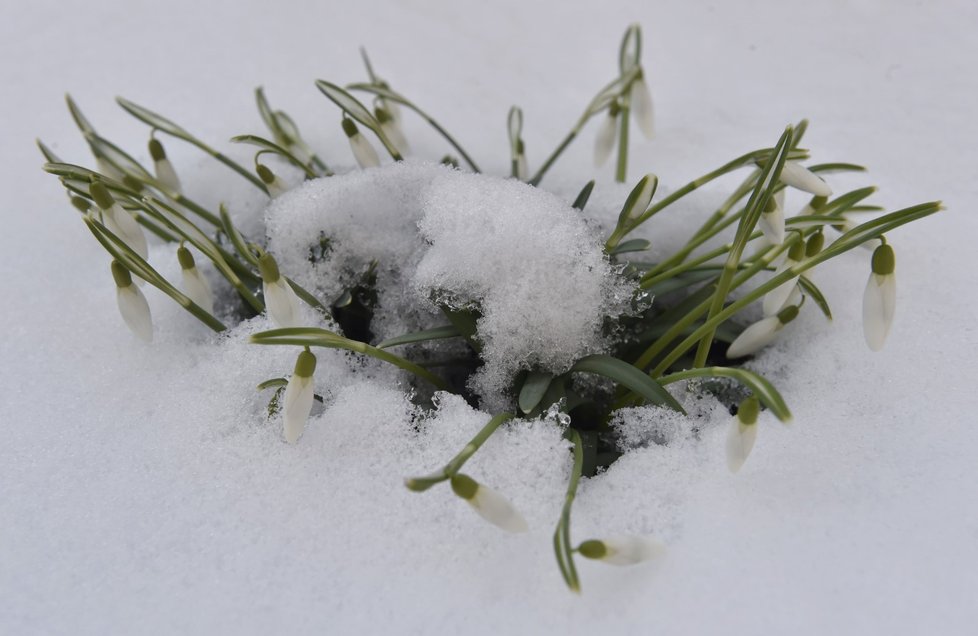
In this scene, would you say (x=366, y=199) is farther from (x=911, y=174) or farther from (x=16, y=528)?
(x=911, y=174)

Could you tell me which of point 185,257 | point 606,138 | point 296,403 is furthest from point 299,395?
point 606,138

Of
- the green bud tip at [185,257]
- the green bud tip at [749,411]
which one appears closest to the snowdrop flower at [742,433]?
the green bud tip at [749,411]

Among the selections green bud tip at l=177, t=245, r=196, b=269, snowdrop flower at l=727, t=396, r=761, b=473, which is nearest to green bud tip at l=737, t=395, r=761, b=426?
snowdrop flower at l=727, t=396, r=761, b=473

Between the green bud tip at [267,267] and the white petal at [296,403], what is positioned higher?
the green bud tip at [267,267]

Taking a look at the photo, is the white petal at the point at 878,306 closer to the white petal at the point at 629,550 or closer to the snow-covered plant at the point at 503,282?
the snow-covered plant at the point at 503,282

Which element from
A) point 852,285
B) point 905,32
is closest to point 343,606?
point 852,285

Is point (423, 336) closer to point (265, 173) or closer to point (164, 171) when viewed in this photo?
point (265, 173)

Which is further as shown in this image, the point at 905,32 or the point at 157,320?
the point at 905,32
